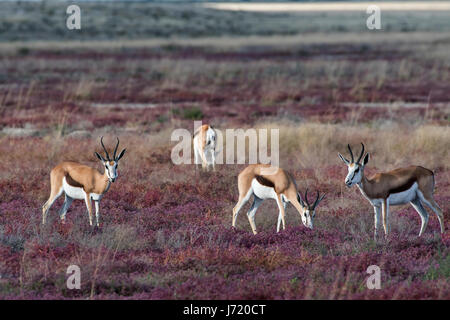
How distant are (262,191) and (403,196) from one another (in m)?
2.04

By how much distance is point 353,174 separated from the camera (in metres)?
9.55

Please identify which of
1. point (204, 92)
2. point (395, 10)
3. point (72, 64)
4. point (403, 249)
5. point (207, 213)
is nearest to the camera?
point (403, 249)

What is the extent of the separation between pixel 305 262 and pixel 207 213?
3.21m

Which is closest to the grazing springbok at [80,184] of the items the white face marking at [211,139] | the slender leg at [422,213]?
the white face marking at [211,139]

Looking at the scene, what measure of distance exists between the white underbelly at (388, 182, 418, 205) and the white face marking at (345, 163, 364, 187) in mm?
560

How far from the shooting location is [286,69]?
1458 inches

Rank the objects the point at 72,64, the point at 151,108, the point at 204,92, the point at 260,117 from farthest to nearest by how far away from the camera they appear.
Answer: the point at 72,64 → the point at 204,92 → the point at 151,108 → the point at 260,117

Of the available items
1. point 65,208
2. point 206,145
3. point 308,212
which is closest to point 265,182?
point 308,212

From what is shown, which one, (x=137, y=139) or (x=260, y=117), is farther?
(x=260, y=117)

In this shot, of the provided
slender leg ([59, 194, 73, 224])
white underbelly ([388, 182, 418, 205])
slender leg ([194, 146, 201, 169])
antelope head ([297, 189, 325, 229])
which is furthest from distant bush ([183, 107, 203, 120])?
white underbelly ([388, 182, 418, 205])

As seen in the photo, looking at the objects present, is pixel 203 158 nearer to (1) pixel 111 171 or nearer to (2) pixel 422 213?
(1) pixel 111 171

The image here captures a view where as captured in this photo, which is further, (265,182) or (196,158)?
(196,158)
